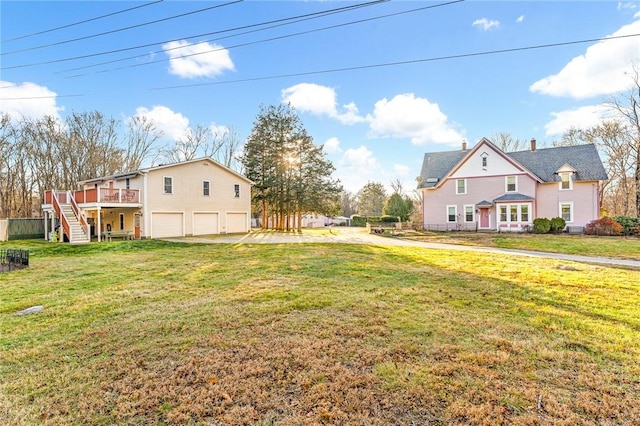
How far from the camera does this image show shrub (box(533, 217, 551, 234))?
22.8 m

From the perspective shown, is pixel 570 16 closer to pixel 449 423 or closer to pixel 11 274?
pixel 449 423

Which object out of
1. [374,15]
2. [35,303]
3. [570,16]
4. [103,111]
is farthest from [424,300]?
[103,111]

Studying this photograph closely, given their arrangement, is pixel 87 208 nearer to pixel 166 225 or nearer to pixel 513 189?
pixel 166 225

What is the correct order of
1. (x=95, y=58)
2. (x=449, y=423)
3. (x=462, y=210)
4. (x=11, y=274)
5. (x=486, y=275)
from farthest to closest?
(x=462, y=210) < (x=95, y=58) < (x=11, y=274) < (x=486, y=275) < (x=449, y=423)

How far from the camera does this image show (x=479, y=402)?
9.26 ft

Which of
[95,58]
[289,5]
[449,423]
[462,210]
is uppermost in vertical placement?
[289,5]

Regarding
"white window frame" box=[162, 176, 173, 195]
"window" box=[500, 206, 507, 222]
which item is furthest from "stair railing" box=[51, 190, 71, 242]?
"window" box=[500, 206, 507, 222]

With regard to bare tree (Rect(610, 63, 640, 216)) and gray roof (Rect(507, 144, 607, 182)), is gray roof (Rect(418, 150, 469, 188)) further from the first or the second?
bare tree (Rect(610, 63, 640, 216))

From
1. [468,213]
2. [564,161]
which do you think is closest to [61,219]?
[468,213]

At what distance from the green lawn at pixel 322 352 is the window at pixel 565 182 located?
2124cm

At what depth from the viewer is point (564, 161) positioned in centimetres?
2531

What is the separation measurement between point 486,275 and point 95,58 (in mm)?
15842

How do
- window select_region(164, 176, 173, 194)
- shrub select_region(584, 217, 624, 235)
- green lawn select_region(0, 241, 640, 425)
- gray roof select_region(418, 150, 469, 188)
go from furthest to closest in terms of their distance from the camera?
1. gray roof select_region(418, 150, 469, 188)
2. window select_region(164, 176, 173, 194)
3. shrub select_region(584, 217, 624, 235)
4. green lawn select_region(0, 241, 640, 425)

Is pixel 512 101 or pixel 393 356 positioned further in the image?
pixel 512 101
